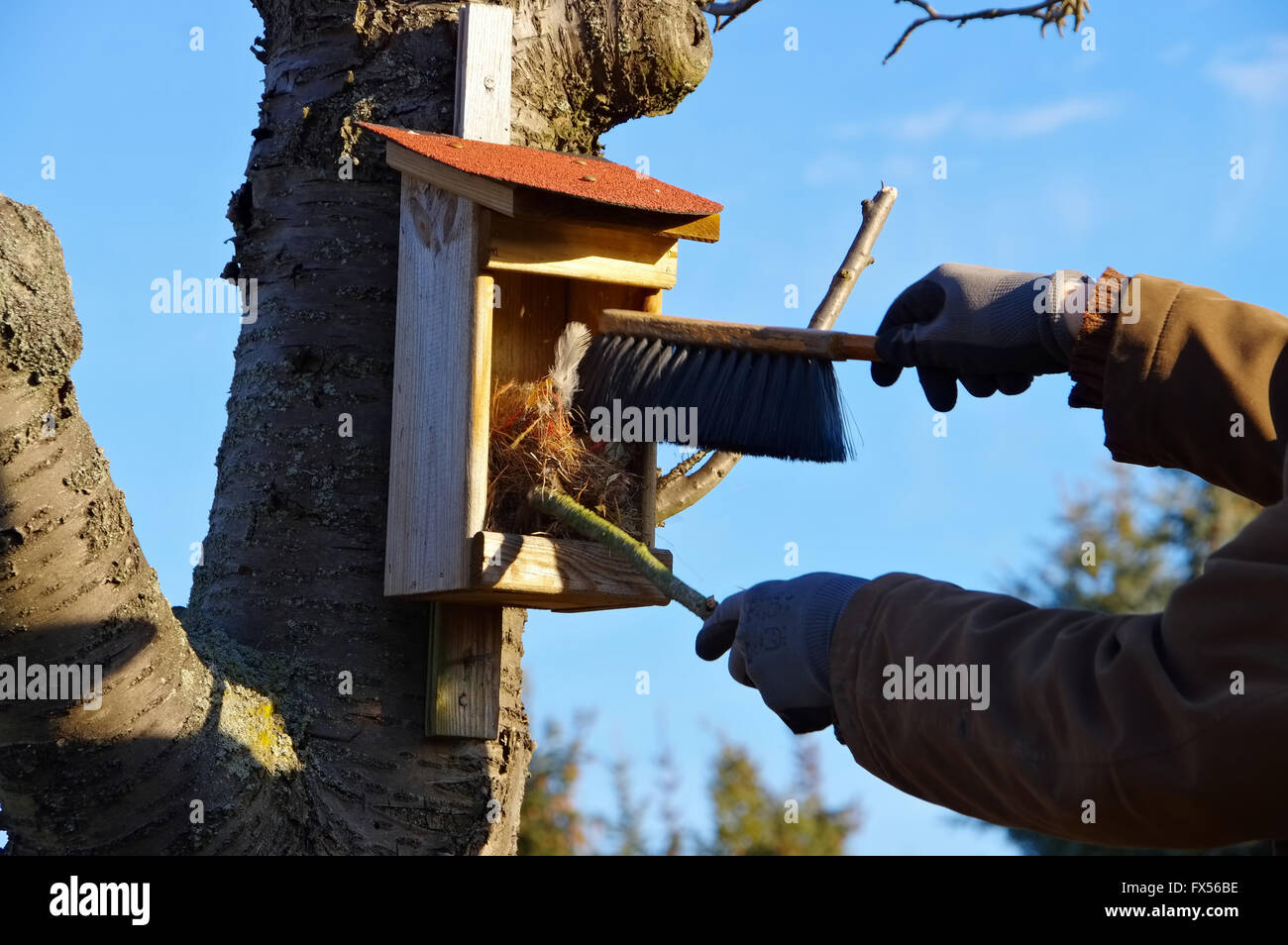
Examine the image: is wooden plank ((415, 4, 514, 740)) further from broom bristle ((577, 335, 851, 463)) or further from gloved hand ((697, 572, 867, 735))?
gloved hand ((697, 572, 867, 735))

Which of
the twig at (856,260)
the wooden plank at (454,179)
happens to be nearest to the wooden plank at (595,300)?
the wooden plank at (454,179)

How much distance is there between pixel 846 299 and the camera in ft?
13.0

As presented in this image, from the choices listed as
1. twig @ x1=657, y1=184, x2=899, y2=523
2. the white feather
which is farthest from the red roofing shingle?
twig @ x1=657, y1=184, x2=899, y2=523

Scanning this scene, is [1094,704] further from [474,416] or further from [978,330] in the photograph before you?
[474,416]

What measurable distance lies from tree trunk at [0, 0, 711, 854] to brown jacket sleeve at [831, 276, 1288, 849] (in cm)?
118

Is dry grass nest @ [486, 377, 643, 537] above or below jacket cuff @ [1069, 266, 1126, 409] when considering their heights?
below

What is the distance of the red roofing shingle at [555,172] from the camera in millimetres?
2729

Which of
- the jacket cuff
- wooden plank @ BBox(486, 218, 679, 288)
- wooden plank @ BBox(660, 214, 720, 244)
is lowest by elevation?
the jacket cuff

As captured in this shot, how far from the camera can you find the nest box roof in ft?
8.90

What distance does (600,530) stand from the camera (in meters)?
2.76

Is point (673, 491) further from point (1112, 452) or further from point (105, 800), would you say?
point (105, 800)

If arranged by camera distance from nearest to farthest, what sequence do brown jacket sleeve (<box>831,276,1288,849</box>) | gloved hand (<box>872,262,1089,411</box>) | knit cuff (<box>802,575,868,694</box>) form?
brown jacket sleeve (<box>831,276,1288,849</box>), knit cuff (<box>802,575,868,694</box>), gloved hand (<box>872,262,1089,411</box>)
